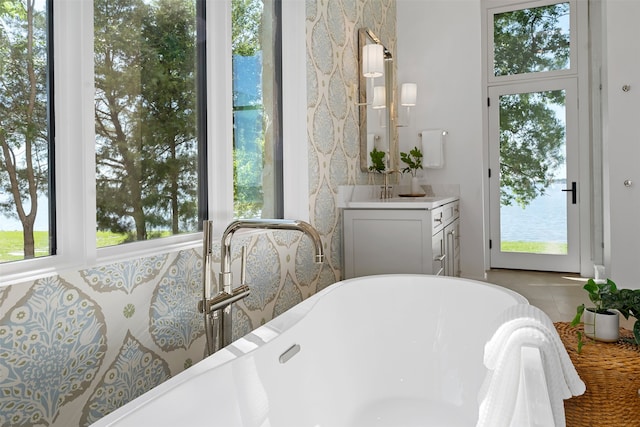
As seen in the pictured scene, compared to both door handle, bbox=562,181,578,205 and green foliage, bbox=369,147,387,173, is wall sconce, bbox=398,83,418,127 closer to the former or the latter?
green foliage, bbox=369,147,387,173

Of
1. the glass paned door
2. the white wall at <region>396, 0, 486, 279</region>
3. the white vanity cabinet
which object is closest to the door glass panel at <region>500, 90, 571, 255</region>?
the glass paned door

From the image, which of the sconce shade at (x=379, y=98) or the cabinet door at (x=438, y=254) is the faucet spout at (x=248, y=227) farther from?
the sconce shade at (x=379, y=98)

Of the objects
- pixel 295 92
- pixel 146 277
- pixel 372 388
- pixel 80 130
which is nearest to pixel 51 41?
pixel 80 130

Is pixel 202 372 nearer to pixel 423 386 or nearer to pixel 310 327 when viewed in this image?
pixel 310 327

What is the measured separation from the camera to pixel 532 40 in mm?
4441

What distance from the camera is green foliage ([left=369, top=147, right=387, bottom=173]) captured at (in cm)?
317

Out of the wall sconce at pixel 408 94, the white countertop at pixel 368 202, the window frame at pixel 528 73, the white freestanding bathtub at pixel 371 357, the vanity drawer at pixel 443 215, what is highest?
the window frame at pixel 528 73

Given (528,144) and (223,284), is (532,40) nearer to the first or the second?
(528,144)

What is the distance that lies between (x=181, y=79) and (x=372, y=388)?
139cm

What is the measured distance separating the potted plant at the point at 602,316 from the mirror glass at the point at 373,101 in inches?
66.2

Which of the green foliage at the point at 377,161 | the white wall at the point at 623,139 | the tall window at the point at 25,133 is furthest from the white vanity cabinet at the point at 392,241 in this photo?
the tall window at the point at 25,133

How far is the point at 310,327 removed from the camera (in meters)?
1.46

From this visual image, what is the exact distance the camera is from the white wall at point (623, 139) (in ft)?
10.8

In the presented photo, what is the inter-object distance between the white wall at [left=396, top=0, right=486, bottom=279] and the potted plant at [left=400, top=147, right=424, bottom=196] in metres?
0.18
